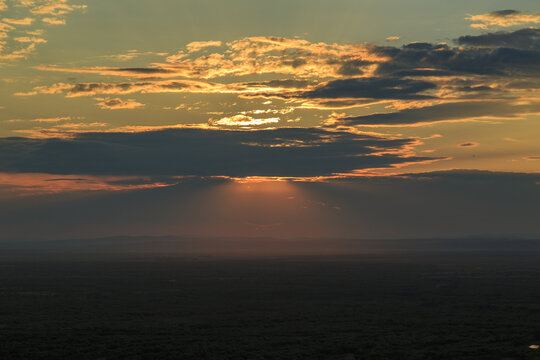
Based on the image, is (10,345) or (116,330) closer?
(10,345)

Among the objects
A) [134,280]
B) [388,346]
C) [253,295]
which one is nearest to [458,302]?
[253,295]

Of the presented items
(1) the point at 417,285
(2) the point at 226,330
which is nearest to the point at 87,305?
(2) the point at 226,330

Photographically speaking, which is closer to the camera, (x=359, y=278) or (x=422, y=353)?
(x=422, y=353)

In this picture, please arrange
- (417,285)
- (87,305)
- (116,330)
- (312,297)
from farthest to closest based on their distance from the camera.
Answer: (417,285) → (312,297) → (87,305) → (116,330)

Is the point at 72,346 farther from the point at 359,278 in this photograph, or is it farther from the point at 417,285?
the point at 359,278

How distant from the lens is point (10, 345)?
65.4 m

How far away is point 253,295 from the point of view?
11619 cm

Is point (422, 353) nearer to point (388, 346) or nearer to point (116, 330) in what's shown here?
point (388, 346)

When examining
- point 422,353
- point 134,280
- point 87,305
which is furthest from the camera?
point 134,280

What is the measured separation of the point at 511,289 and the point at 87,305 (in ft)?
256

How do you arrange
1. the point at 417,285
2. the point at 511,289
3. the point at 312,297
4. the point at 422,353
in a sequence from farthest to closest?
the point at 417,285, the point at 511,289, the point at 312,297, the point at 422,353

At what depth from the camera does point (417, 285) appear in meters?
135

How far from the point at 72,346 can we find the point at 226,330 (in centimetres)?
1858

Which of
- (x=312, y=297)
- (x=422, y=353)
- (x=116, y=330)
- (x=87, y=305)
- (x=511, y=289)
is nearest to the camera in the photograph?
(x=422, y=353)
